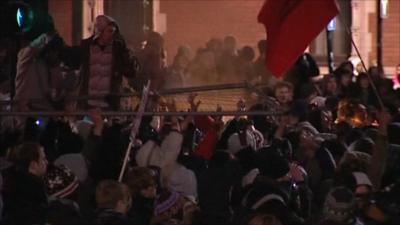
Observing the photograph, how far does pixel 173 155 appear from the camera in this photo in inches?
468

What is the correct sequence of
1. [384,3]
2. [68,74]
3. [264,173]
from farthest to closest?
[384,3] → [68,74] → [264,173]

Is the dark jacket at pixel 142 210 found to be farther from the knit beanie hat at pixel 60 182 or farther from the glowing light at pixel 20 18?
the glowing light at pixel 20 18

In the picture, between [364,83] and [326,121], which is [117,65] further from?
[364,83]

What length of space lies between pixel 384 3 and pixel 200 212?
12.8 m

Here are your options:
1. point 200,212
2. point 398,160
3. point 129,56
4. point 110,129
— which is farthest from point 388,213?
point 129,56

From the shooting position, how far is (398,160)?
1162 cm

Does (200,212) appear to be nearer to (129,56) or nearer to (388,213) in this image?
(388,213)

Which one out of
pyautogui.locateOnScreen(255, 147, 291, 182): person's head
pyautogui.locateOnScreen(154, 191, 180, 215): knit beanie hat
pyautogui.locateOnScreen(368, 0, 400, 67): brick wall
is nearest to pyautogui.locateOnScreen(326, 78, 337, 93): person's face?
pyautogui.locateOnScreen(255, 147, 291, 182): person's head

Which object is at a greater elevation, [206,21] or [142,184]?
[206,21]

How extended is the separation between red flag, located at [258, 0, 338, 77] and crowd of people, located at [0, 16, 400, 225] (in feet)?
2.30

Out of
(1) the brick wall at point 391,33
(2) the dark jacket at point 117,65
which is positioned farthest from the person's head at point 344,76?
(1) the brick wall at point 391,33

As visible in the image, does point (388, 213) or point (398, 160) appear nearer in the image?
point (388, 213)

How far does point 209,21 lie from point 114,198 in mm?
18889

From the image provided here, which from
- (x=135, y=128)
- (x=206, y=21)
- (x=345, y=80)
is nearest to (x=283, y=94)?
(x=345, y=80)
